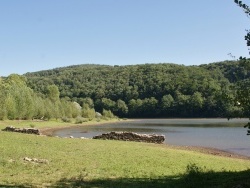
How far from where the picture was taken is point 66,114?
139125 millimetres

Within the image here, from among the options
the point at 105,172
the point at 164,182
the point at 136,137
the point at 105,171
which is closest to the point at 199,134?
the point at 136,137

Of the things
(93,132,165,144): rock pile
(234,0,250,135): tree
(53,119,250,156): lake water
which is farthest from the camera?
(53,119,250,156): lake water

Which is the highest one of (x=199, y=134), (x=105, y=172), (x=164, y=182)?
(x=105, y=172)

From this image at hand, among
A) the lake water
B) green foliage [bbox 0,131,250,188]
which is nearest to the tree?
green foliage [bbox 0,131,250,188]

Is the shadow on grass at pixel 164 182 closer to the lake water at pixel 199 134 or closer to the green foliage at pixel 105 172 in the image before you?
the green foliage at pixel 105 172

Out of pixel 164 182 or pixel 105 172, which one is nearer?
pixel 164 182

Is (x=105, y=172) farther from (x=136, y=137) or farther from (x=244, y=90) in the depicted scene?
(x=136, y=137)

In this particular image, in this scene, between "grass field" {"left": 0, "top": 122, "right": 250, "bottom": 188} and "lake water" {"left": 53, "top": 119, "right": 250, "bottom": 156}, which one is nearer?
"grass field" {"left": 0, "top": 122, "right": 250, "bottom": 188}

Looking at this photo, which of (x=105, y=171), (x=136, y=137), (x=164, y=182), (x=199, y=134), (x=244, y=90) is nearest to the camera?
(x=244, y=90)

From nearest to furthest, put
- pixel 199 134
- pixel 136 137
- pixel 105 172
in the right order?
pixel 105 172 < pixel 136 137 < pixel 199 134

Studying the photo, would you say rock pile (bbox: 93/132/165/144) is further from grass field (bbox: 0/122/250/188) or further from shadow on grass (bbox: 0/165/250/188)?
shadow on grass (bbox: 0/165/250/188)

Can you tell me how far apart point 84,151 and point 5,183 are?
13339 mm

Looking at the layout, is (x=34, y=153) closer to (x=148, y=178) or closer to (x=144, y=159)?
(x=144, y=159)

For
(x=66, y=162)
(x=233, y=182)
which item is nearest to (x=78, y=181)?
(x=66, y=162)
